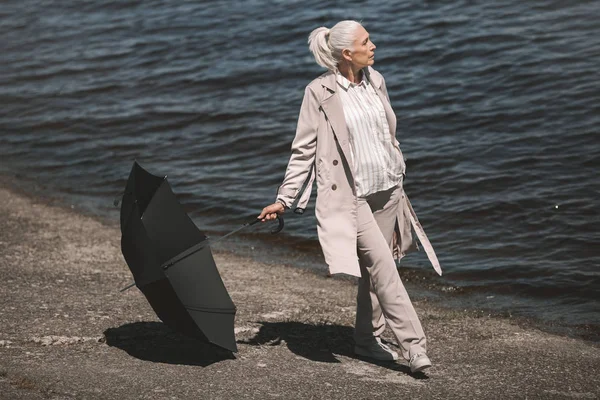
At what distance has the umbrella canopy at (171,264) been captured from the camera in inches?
221

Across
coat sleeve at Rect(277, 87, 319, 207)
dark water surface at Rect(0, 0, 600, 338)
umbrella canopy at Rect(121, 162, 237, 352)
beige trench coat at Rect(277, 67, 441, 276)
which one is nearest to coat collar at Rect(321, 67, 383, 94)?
beige trench coat at Rect(277, 67, 441, 276)

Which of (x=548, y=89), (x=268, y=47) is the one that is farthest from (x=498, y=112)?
(x=268, y=47)

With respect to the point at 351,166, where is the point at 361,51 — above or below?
above

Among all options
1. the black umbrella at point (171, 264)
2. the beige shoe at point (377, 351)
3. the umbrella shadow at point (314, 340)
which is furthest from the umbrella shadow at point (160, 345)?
the beige shoe at point (377, 351)

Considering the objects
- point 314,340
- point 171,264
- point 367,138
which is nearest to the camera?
point 171,264

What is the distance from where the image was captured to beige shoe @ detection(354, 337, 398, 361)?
620 cm

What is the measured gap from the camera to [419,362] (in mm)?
5809

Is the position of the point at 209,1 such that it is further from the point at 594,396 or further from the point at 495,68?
the point at 594,396

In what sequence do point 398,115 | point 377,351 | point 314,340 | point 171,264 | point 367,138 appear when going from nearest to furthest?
point 171,264 < point 367,138 < point 377,351 < point 314,340 < point 398,115

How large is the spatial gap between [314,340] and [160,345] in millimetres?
1033

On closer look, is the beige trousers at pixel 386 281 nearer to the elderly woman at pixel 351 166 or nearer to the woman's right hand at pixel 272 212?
the elderly woman at pixel 351 166

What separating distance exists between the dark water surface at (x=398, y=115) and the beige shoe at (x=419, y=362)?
2.40 meters

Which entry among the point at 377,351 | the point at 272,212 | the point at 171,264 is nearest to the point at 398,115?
the point at 377,351

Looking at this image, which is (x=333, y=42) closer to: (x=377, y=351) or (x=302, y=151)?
(x=302, y=151)
